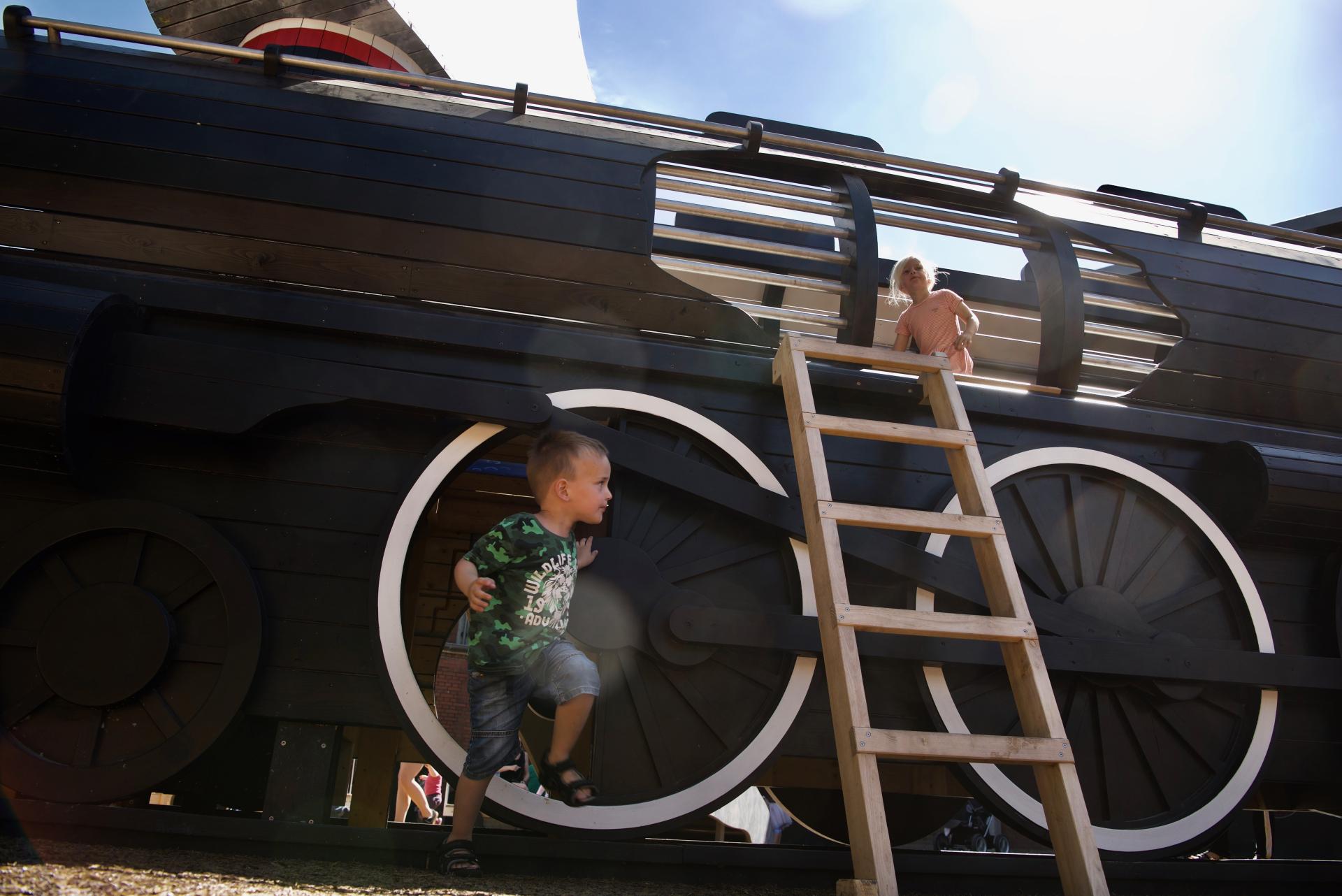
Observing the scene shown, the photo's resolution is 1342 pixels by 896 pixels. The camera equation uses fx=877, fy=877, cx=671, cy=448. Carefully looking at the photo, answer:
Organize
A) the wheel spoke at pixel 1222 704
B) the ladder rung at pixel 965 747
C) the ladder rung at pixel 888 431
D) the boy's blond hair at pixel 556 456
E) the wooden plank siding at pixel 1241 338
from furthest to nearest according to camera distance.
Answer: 1. the wooden plank siding at pixel 1241 338
2. the wheel spoke at pixel 1222 704
3. the ladder rung at pixel 888 431
4. the boy's blond hair at pixel 556 456
5. the ladder rung at pixel 965 747

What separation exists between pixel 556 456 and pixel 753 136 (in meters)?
1.54

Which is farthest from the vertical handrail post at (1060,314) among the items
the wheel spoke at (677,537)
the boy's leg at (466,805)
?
the boy's leg at (466,805)

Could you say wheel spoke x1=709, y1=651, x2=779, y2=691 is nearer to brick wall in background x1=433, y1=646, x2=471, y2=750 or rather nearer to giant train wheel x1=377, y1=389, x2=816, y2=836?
giant train wheel x1=377, y1=389, x2=816, y2=836

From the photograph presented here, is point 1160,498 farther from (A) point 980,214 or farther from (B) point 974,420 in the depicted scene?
(A) point 980,214

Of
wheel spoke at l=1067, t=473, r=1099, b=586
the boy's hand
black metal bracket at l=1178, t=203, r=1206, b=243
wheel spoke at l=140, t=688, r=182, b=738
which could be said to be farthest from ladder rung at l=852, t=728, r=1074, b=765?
black metal bracket at l=1178, t=203, r=1206, b=243

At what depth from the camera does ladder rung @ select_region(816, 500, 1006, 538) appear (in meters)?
2.37

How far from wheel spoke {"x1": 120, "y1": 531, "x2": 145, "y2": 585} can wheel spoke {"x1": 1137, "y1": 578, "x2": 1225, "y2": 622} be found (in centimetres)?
310

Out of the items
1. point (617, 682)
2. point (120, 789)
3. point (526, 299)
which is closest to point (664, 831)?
point (617, 682)

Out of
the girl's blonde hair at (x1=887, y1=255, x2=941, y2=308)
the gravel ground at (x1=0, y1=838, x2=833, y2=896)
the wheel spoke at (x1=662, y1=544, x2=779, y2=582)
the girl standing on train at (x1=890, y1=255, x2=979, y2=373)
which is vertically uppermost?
the girl's blonde hair at (x1=887, y1=255, x2=941, y2=308)

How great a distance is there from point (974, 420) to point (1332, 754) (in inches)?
62.7

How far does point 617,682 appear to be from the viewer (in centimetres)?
257

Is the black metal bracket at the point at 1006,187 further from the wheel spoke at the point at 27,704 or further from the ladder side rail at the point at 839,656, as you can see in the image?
the wheel spoke at the point at 27,704

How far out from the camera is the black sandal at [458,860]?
2.09 m

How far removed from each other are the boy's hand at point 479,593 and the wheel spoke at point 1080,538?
2.01 meters
